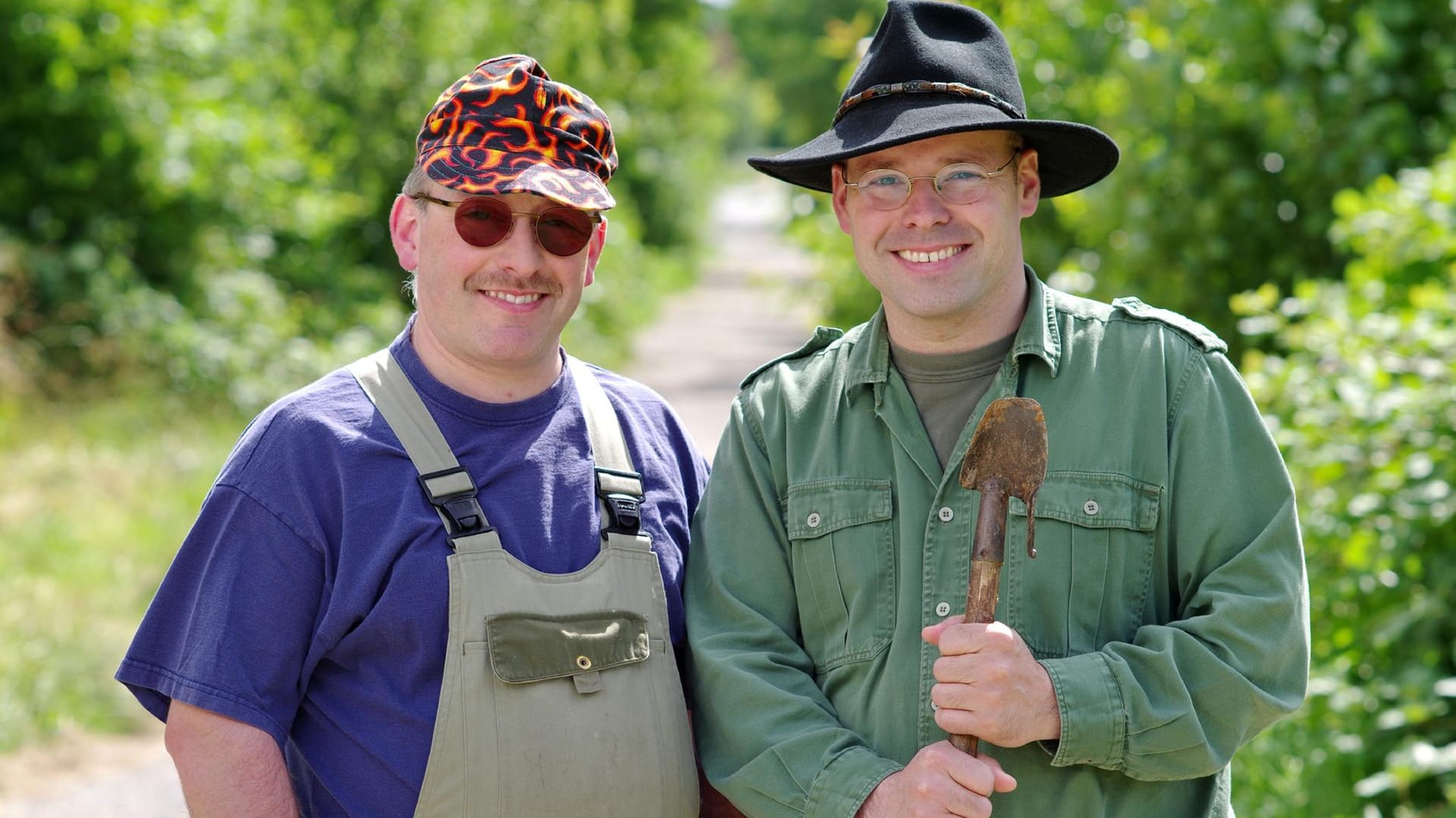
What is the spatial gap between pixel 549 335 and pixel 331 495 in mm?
501

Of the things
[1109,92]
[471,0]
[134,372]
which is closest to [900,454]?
[1109,92]

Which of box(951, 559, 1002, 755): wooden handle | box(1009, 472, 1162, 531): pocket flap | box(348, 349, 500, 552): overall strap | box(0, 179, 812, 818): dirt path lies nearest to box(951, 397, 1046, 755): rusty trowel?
box(951, 559, 1002, 755): wooden handle

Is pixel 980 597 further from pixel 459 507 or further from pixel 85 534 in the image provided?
pixel 85 534

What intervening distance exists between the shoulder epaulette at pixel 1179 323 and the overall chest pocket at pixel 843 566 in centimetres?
53

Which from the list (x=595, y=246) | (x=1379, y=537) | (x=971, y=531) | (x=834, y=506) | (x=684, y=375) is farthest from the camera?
(x=684, y=375)

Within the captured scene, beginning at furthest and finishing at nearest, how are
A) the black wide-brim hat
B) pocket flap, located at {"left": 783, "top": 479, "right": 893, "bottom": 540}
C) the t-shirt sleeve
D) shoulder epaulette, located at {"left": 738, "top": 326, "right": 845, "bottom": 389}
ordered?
shoulder epaulette, located at {"left": 738, "top": 326, "right": 845, "bottom": 389} → pocket flap, located at {"left": 783, "top": 479, "right": 893, "bottom": 540} → the black wide-brim hat → the t-shirt sleeve

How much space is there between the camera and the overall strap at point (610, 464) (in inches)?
105

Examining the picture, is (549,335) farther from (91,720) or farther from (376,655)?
(91,720)

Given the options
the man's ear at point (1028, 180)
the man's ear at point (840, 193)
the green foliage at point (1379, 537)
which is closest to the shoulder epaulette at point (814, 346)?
the man's ear at point (840, 193)

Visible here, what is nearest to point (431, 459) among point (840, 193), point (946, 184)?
point (840, 193)

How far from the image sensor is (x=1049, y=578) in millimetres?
2416

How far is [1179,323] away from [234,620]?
1663 mm

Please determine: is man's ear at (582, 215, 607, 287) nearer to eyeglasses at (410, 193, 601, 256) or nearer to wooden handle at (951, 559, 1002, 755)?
eyeglasses at (410, 193, 601, 256)

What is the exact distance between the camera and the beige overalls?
2.41 meters
